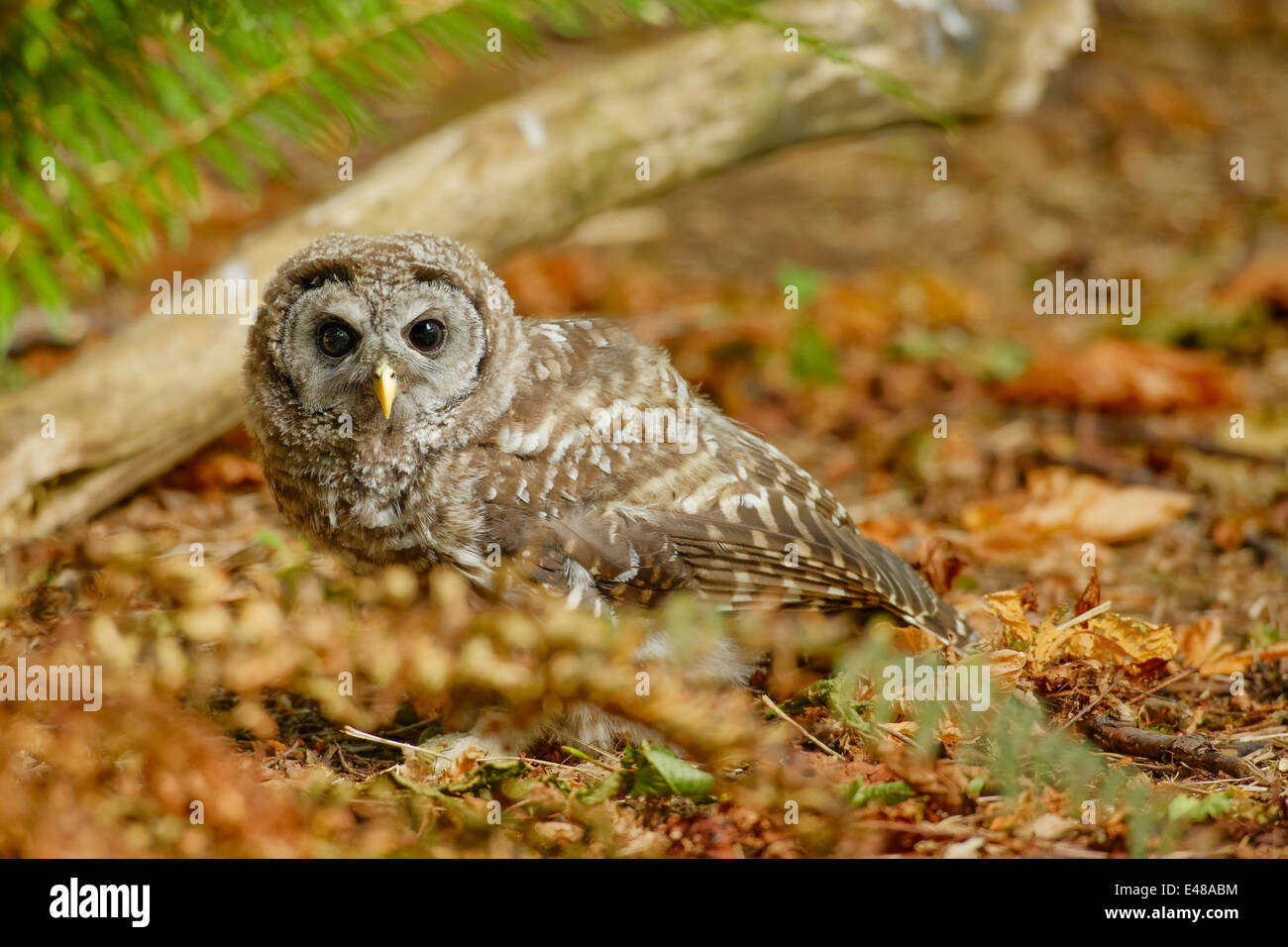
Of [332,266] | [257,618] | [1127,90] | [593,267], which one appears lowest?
[257,618]

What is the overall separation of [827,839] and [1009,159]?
8.33 meters

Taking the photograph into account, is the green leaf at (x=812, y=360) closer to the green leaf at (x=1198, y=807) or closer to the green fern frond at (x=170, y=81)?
the green fern frond at (x=170, y=81)

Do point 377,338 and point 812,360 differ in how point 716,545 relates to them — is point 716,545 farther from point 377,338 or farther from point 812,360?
point 812,360

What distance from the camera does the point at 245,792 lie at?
2465 millimetres

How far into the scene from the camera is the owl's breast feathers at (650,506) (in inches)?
137

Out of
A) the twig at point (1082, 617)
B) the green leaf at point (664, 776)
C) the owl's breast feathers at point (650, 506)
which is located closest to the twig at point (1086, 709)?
the twig at point (1082, 617)

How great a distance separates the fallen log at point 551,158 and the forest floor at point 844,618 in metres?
0.37

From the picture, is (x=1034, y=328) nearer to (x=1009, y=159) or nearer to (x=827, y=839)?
(x=1009, y=159)

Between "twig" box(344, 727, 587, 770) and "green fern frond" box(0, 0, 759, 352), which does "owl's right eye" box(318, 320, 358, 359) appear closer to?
"green fern frond" box(0, 0, 759, 352)

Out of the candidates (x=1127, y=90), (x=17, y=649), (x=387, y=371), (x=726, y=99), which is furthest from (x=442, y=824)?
(x=1127, y=90)

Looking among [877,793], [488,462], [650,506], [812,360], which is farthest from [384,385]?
[812,360]

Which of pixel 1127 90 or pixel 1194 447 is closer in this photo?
pixel 1194 447

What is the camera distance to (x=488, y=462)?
11.7ft

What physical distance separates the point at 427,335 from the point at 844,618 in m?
1.59
